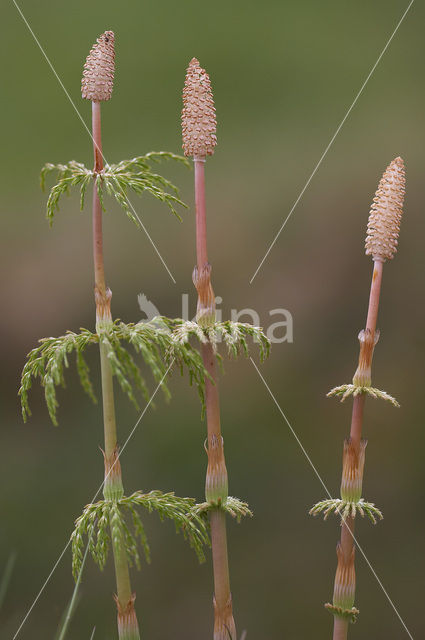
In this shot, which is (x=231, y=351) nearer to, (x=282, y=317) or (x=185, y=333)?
(x=185, y=333)

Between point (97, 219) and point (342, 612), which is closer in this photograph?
point (97, 219)

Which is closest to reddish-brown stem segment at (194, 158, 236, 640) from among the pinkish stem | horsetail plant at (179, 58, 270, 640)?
horsetail plant at (179, 58, 270, 640)

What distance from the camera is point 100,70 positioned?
0.80m

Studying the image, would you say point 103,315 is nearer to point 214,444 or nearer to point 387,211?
point 214,444

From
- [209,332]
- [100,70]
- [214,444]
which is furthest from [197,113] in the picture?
[214,444]

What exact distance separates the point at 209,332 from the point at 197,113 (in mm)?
218

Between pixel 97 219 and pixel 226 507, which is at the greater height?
pixel 97 219

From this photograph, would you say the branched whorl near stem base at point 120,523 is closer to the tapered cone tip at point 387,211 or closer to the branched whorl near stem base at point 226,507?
the branched whorl near stem base at point 226,507

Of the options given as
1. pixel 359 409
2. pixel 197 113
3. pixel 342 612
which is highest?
pixel 197 113

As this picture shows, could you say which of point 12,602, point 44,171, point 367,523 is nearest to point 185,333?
point 44,171

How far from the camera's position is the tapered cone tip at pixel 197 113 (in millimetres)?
800

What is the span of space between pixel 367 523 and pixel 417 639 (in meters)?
0.22

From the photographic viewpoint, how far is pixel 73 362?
5.34 feet

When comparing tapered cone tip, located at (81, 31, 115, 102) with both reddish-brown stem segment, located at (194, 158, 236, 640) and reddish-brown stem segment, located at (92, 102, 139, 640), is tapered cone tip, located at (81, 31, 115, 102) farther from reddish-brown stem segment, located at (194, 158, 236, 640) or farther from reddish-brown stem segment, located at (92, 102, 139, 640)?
reddish-brown stem segment, located at (194, 158, 236, 640)
